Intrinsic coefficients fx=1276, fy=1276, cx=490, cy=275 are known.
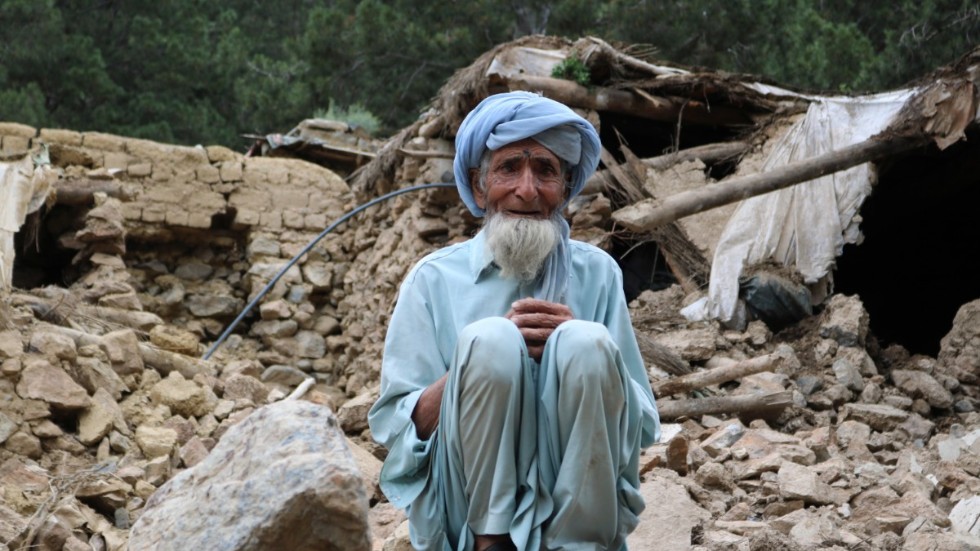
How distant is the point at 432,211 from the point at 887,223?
3.20 metres

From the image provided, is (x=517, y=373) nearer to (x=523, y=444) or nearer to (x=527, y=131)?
(x=523, y=444)

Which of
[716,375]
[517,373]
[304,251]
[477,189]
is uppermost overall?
[477,189]

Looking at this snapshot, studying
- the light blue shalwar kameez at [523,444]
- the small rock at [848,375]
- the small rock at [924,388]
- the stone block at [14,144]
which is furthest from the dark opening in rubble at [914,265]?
the light blue shalwar kameez at [523,444]

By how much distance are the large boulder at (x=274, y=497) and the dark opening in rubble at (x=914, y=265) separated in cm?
670

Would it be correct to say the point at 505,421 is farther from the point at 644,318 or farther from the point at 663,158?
the point at 663,158

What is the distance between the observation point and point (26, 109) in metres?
13.8

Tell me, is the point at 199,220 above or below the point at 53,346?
below

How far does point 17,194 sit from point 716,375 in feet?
13.6

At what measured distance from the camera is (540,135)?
3.28 m

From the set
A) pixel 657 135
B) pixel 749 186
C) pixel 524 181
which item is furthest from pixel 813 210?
pixel 524 181

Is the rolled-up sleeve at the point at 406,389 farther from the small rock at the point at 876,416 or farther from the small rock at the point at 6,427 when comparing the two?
the small rock at the point at 876,416

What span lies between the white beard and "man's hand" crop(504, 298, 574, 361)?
0.19 m

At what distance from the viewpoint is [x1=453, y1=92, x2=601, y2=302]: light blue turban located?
10.6ft

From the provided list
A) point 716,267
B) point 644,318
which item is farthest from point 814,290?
point 644,318
